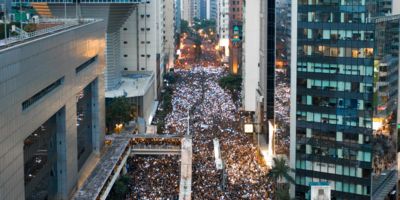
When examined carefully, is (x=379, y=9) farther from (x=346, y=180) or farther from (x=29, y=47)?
(x=29, y=47)

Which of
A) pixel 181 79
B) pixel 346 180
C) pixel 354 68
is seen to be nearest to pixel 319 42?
pixel 354 68

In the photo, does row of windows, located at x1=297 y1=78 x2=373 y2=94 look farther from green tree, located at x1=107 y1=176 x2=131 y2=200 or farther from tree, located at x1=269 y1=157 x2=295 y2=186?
green tree, located at x1=107 y1=176 x2=131 y2=200

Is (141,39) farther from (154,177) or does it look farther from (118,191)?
(118,191)

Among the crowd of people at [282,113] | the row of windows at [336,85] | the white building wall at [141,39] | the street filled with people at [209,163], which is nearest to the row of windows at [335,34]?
the row of windows at [336,85]

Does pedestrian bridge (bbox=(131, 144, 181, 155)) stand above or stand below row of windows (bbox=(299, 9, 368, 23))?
below

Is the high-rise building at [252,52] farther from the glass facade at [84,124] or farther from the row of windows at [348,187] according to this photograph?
the row of windows at [348,187]

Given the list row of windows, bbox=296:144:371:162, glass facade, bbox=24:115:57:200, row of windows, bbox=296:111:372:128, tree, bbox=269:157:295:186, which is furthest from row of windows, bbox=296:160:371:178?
glass facade, bbox=24:115:57:200
